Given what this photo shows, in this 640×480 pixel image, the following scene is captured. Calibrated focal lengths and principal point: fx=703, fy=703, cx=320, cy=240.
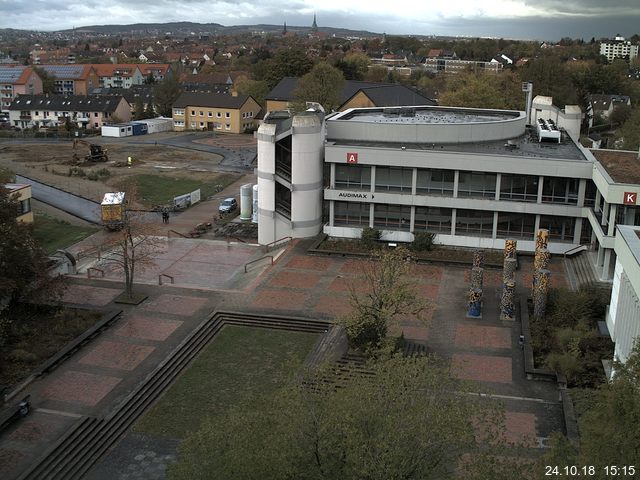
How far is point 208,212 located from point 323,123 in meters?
14.2

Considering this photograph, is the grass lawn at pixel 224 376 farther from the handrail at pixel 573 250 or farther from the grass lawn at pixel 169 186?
the grass lawn at pixel 169 186

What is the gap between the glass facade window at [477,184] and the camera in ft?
139

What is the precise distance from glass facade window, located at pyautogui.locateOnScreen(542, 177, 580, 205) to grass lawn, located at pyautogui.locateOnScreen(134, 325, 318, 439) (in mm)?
18646

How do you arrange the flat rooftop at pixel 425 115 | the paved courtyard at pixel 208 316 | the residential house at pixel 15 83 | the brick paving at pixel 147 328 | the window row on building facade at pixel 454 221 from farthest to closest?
the residential house at pixel 15 83, the flat rooftop at pixel 425 115, the window row on building facade at pixel 454 221, the brick paving at pixel 147 328, the paved courtyard at pixel 208 316

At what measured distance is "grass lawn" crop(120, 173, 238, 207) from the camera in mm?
60062

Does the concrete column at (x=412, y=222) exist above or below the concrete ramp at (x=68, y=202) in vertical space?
above

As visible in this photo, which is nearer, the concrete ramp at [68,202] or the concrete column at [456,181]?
the concrete column at [456,181]

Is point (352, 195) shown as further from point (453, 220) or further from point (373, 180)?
point (453, 220)

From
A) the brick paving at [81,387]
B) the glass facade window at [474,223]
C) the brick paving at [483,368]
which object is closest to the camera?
the brick paving at [81,387]

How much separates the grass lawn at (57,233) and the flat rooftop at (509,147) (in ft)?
60.5

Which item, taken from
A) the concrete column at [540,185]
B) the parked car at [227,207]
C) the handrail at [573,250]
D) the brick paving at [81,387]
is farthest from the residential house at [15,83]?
the brick paving at [81,387]

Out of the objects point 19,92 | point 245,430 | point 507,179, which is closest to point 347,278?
point 507,179

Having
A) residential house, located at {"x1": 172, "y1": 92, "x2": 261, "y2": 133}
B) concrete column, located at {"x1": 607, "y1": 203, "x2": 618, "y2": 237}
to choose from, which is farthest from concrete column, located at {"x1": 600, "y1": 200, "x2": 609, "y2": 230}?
residential house, located at {"x1": 172, "y1": 92, "x2": 261, "y2": 133}

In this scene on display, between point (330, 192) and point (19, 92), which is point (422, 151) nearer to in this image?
point (330, 192)
